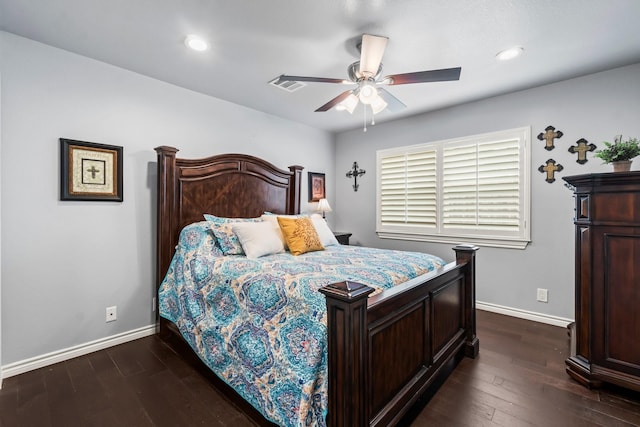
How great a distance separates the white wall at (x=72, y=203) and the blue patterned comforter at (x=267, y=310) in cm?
46

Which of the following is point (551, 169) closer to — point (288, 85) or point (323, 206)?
point (323, 206)

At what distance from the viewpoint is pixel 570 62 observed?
2588mm

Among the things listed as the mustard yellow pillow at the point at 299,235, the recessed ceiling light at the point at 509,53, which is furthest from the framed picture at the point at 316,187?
the recessed ceiling light at the point at 509,53

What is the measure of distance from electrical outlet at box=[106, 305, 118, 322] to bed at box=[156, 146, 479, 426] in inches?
16.0

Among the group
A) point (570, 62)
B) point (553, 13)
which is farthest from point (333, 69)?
point (570, 62)

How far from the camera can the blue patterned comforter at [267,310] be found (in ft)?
4.63

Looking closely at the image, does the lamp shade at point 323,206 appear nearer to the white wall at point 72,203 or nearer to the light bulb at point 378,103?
the white wall at point 72,203

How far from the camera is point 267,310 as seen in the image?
1.70 metres

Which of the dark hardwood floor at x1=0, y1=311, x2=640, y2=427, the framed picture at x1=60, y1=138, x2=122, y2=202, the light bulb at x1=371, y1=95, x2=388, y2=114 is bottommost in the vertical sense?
the dark hardwood floor at x1=0, y1=311, x2=640, y2=427

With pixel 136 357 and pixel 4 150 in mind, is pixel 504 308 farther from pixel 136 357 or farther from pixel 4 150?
pixel 4 150

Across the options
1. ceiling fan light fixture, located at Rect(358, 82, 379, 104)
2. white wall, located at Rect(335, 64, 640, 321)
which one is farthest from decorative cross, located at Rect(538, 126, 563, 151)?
ceiling fan light fixture, located at Rect(358, 82, 379, 104)

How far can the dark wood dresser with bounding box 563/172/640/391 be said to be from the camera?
188 cm

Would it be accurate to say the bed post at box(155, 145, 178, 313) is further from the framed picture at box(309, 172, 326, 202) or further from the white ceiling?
the framed picture at box(309, 172, 326, 202)

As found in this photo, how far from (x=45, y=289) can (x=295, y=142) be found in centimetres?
318
